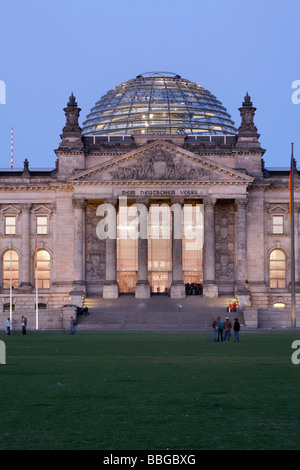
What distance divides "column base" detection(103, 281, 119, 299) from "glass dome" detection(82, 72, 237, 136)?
2345cm

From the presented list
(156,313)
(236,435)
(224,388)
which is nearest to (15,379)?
(224,388)

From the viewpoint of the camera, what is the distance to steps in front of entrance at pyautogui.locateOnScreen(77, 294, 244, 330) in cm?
7681

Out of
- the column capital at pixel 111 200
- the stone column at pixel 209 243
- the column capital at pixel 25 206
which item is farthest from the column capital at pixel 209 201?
the column capital at pixel 25 206

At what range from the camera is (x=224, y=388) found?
88.1 ft

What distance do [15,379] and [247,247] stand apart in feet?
235

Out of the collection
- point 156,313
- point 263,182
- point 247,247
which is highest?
point 263,182

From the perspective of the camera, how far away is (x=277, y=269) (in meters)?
103

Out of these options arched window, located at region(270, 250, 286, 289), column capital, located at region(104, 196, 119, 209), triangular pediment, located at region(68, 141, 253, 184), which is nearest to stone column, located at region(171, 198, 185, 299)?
triangular pediment, located at region(68, 141, 253, 184)

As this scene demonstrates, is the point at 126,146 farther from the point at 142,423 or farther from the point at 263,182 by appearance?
the point at 142,423

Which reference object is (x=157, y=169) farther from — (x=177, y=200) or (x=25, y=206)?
(x=25, y=206)

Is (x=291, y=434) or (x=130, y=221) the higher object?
(x=130, y=221)

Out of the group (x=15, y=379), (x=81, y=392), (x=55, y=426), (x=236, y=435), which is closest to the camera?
(x=236, y=435)

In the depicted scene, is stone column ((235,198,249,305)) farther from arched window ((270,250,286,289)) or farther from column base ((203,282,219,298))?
arched window ((270,250,286,289))

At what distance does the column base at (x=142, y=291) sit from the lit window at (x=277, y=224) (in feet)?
58.1
